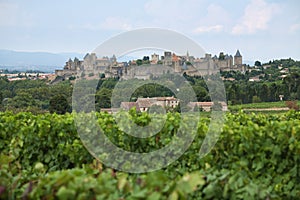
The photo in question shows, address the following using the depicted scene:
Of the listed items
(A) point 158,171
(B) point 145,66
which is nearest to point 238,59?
(B) point 145,66

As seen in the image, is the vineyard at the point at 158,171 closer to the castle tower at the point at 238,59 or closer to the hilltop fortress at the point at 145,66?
the hilltop fortress at the point at 145,66

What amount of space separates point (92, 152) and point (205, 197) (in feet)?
5.14

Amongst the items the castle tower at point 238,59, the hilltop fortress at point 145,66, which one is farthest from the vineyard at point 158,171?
the castle tower at point 238,59

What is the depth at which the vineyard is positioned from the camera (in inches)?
77.6

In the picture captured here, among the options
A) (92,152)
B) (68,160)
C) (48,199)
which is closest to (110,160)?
(92,152)

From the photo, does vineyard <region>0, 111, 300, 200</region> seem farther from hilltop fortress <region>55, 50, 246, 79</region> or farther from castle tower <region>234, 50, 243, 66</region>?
castle tower <region>234, 50, 243, 66</region>

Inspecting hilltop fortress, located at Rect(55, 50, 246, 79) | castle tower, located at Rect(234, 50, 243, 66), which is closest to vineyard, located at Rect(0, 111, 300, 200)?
hilltop fortress, located at Rect(55, 50, 246, 79)

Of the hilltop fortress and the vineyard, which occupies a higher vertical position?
the hilltop fortress

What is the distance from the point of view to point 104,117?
419 centimetres

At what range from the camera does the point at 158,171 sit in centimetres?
268

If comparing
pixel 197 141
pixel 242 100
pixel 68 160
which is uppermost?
pixel 197 141

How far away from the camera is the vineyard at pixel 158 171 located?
6.47ft

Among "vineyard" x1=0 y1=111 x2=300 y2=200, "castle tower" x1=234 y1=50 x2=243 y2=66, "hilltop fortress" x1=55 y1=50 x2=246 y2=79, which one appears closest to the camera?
"vineyard" x1=0 y1=111 x2=300 y2=200

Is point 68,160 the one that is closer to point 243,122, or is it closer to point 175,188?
point 243,122
